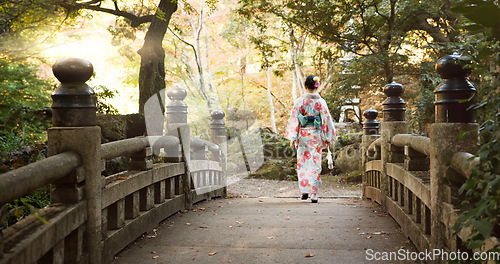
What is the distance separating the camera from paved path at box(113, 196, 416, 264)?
3.07 m

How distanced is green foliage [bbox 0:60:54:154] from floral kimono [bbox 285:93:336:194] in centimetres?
382

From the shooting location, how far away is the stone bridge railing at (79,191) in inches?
72.0

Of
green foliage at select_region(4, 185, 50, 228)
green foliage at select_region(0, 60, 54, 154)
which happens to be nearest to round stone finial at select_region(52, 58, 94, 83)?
green foliage at select_region(4, 185, 50, 228)

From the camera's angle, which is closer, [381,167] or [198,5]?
[381,167]

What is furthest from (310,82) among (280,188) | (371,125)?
(280,188)

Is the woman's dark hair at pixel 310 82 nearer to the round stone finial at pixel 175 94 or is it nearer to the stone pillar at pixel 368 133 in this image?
the stone pillar at pixel 368 133

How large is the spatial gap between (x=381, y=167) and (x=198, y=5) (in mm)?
11157

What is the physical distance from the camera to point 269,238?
11.9ft

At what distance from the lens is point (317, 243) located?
11.3 ft

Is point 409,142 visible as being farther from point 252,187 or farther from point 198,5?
point 198,5

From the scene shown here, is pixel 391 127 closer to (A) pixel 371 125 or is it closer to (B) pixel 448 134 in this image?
(A) pixel 371 125

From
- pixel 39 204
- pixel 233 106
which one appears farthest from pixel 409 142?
pixel 233 106

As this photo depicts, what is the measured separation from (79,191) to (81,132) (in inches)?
14.6

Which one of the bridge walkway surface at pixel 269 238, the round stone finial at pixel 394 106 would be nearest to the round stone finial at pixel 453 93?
the bridge walkway surface at pixel 269 238
